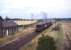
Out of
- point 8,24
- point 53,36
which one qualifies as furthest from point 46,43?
point 8,24

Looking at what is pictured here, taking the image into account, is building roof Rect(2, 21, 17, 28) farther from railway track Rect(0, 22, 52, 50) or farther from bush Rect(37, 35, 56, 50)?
bush Rect(37, 35, 56, 50)

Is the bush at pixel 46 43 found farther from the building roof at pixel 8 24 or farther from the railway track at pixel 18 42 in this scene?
the building roof at pixel 8 24

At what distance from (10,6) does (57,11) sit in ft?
1.71

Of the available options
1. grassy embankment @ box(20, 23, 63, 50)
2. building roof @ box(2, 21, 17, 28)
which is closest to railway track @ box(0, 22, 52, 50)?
grassy embankment @ box(20, 23, 63, 50)

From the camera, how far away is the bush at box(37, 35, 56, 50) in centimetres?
150

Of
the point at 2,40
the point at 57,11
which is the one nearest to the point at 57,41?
the point at 57,11

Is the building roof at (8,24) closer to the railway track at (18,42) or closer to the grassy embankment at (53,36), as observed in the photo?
the railway track at (18,42)

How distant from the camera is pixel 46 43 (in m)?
1.50

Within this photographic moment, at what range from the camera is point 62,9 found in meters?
1.53

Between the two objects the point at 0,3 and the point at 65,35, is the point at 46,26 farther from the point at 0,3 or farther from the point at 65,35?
the point at 0,3

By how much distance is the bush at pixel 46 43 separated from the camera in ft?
4.91

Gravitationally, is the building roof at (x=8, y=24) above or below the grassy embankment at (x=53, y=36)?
above

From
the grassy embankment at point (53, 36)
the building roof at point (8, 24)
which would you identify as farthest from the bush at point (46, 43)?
the building roof at point (8, 24)

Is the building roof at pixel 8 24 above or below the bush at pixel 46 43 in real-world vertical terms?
above
